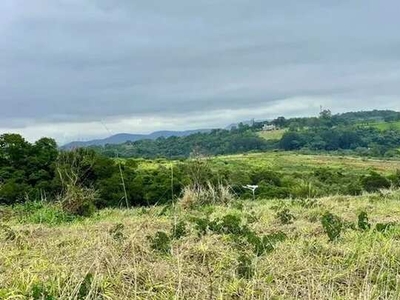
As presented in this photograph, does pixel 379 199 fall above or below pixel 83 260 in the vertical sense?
below

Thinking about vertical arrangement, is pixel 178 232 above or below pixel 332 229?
above

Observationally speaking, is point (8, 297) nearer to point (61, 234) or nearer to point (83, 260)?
point (83, 260)

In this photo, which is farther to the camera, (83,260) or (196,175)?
(196,175)

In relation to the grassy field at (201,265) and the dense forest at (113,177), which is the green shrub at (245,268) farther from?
the dense forest at (113,177)

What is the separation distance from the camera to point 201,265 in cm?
476

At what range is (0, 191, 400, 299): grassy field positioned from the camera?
157 inches

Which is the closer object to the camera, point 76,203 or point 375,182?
point 76,203

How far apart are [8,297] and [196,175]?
1172 cm

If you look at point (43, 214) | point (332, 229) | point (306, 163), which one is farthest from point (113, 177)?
point (306, 163)

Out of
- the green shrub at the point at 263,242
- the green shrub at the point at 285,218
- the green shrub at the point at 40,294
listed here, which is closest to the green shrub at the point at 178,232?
the green shrub at the point at 263,242

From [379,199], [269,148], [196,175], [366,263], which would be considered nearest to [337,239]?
[366,263]

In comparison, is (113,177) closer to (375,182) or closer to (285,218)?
(285,218)

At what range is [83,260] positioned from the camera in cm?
473

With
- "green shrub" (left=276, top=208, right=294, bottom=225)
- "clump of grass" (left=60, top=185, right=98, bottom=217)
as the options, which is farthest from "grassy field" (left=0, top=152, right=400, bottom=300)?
"clump of grass" (left=60, top=185, right=98, bottom=217)
